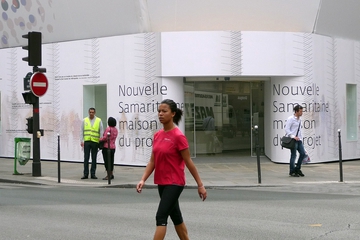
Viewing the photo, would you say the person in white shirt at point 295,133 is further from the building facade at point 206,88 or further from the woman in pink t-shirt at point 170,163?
the woman in pink t-shirt at point 170,163

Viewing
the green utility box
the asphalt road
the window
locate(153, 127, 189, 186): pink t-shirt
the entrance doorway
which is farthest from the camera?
the window

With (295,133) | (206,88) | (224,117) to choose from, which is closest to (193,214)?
(295,133)

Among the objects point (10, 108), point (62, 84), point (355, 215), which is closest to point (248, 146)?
point (62, 84)

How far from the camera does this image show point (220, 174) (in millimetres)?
18062

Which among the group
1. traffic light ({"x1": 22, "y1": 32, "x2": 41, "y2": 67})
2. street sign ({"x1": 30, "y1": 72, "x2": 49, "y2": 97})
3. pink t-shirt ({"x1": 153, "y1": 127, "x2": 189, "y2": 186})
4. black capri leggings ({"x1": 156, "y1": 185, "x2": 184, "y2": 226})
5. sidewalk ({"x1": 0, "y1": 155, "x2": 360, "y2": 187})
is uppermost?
traffic light ({"x1": 22, "y1": 32, "x2": 41, "y2": 67})

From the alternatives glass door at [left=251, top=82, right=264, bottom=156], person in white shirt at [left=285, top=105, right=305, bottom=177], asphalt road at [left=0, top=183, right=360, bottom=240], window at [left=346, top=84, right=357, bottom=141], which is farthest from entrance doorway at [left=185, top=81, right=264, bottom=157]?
asphalt road at [left=0, top=183, right=360, bottom=240]

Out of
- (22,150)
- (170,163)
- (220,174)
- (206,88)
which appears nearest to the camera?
(170,163)

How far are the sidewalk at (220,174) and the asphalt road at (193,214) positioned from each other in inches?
65.8

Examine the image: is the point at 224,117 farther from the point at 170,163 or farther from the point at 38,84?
the point at 170,163

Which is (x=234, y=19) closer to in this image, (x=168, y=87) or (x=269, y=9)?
(x=269, y=9)

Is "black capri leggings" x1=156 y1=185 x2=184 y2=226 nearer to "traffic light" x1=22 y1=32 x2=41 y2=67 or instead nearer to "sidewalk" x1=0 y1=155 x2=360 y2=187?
"sidewalk" x1=0 y1=155 x2=360 y2=187

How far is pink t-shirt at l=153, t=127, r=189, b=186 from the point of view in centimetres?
705

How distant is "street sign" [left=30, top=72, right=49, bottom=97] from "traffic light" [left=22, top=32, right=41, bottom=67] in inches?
14.0

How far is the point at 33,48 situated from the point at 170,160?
11.4m
